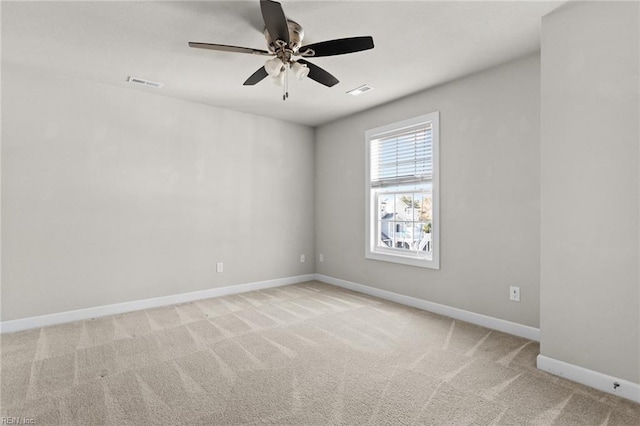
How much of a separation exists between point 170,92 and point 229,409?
139 inches

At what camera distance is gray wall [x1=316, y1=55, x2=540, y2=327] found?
2996 millimetres

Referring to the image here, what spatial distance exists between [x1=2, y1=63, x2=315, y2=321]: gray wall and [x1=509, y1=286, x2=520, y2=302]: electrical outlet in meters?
3.18

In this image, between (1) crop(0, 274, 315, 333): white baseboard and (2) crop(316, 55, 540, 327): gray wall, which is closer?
(2) crop(316, 55, 540, 327): gray wall

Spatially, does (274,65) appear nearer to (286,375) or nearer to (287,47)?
(287,47)

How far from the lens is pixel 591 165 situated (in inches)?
85.7

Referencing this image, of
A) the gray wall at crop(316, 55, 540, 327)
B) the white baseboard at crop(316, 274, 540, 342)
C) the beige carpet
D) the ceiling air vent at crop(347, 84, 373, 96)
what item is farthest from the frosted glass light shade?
the white baseboard at crop(316, 274, 540, 342)

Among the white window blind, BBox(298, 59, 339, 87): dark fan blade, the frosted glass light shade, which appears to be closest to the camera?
the frosted glass light shade

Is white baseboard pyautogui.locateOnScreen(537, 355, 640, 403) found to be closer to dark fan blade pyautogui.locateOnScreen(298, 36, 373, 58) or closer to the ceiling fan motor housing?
dark fan blade pyautogui.locateOnScreen(298, 36, 373, 58)

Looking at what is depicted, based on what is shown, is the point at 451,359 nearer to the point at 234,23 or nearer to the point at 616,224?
the point at 616,224

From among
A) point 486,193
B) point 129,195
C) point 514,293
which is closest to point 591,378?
point 514,293

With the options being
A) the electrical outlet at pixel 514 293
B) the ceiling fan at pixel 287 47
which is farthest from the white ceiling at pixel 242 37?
the electrical outlet at pixel 514 293

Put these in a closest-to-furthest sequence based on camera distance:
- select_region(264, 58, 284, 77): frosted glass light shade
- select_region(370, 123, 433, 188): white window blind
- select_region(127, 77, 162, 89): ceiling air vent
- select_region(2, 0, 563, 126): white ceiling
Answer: select_region(2, 0, 563, 126): white ceiling → select_region(264, 58, 284, 77): frosted glass light shade → select_region(127, 77, 162, 89): ceiling air vent → select_region(370, 123, 433, 188): white window blind

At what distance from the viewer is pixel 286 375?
233 cm

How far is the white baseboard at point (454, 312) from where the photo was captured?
299cm
